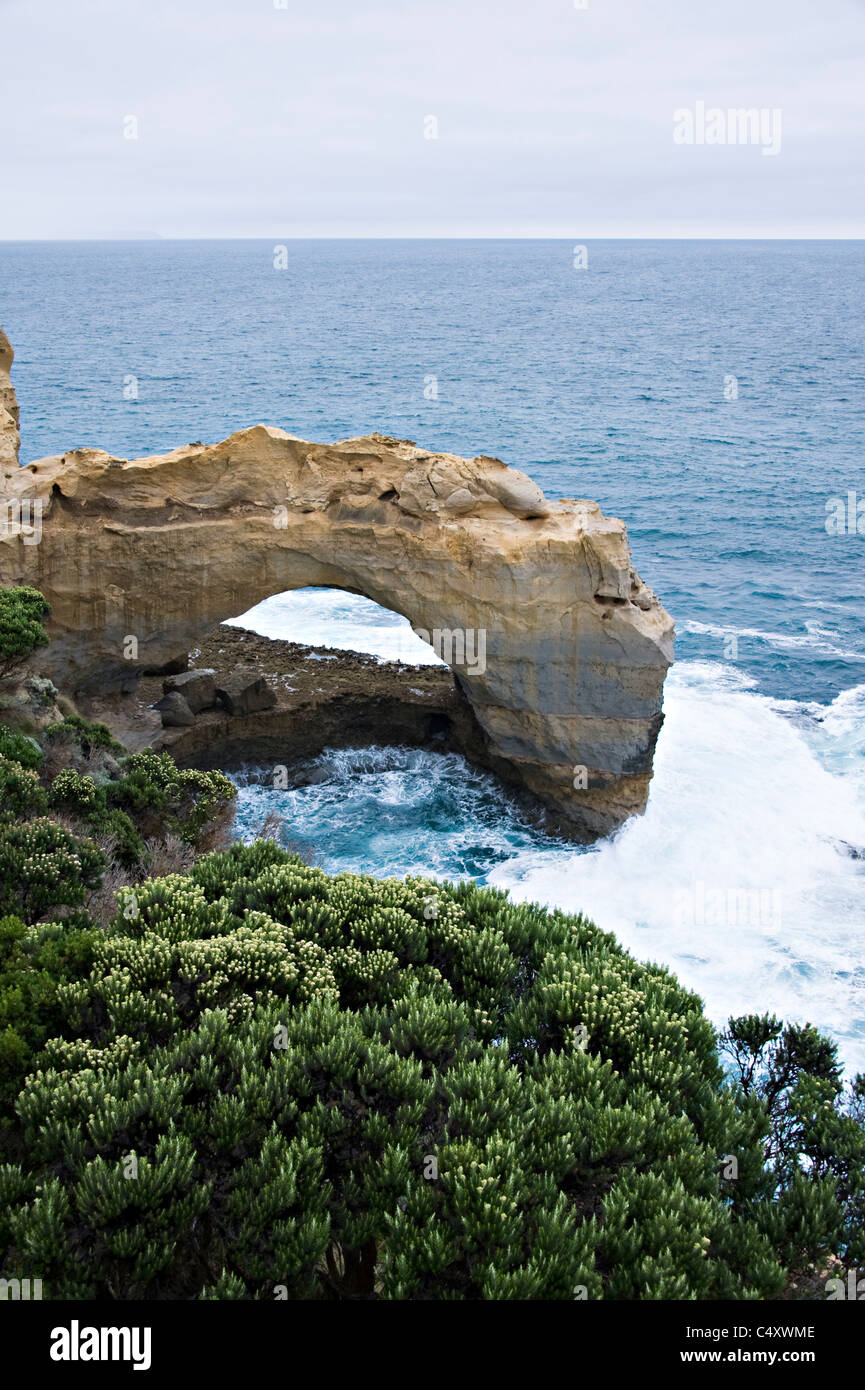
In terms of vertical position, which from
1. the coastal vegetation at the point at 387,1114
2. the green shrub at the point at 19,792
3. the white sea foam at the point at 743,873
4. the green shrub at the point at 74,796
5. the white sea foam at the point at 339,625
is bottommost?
the white sea foam at the point at 743,873

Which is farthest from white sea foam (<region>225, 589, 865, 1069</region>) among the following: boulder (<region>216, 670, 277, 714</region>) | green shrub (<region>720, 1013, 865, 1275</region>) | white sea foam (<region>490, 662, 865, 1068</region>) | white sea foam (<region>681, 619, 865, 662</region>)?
green shrub (<region>720, 1013, 865, 1275</region>)

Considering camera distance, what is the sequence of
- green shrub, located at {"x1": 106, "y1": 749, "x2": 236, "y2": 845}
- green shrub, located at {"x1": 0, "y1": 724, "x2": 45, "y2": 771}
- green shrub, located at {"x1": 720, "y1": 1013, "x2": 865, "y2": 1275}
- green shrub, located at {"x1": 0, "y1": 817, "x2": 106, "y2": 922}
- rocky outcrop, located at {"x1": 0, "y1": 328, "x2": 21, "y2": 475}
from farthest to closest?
rocky outcrop, located at {"x1": 0, "y1": 328, "x2": 21, "y2": 475} < green shrub, located at {"x1": 106, "y1": 749, "x2": 236, "y2": 845} < green shrub, located at {"x1": 0, "y1": 724, "x2": 45, "y2": 771} < green shrub, located at {"x1": 0, "y1": 817, "x2": 106, "y2": 922} < green shrub, located at {"x1": 720, "y1": 1013, "x2": 865, "y2": 1275}

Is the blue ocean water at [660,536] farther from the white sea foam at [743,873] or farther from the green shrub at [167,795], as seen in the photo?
the green shrub at [167,795]

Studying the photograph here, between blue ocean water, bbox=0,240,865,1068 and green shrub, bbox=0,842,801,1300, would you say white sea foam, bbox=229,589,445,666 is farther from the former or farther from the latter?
green shrub, bbox=0,842,801,1300

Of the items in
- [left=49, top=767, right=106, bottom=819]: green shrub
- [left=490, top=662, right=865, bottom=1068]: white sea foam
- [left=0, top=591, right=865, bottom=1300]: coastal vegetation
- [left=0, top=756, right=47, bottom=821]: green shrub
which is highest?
[left=0, top=756, right=47, bottom=821]: green shrub

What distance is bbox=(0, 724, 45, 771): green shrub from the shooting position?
21.5m

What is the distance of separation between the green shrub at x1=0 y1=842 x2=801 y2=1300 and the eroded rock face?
14048 mm

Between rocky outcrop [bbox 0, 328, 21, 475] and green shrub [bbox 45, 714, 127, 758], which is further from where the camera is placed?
rocky outcrop [bbox 0, 328, 21, 475]

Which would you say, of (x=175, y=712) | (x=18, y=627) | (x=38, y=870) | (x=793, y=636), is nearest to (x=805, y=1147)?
(x=38, y=870)

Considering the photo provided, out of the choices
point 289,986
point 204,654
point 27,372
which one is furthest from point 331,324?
point 289,986

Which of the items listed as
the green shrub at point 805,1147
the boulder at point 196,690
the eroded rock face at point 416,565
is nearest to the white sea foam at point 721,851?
the eroded rock face at point 416,565

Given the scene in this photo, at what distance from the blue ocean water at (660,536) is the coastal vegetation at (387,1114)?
10623 millimetres

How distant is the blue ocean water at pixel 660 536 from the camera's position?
1083 inches

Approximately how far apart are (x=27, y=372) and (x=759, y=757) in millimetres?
84961
